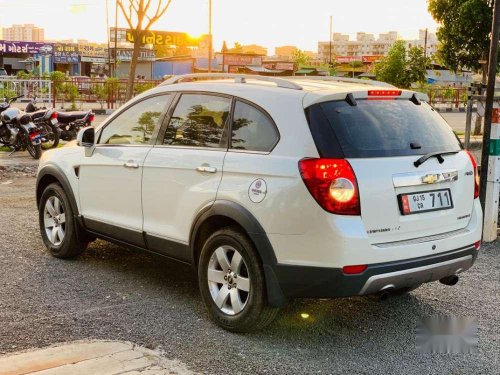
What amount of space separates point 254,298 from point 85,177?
7.38ft

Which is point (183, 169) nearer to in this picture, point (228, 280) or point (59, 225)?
point (228, 280)

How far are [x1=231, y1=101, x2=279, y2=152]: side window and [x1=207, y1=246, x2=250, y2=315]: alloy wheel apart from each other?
676 mm

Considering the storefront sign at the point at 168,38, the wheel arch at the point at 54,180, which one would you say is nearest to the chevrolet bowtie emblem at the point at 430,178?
the wheel arch at the point at 54,180

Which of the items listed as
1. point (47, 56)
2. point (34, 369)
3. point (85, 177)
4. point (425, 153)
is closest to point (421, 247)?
point (425, 153)

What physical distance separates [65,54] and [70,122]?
61433 mm

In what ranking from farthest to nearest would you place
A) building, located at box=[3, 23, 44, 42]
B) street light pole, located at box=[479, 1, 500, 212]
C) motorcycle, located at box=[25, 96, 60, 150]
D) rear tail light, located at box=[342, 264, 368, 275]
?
1. building, located at box=[3, 23, 44, 42]
2. motorcycle, located at box=[25, 96, 60, 150]
3. street light pole, located at box=[479, 1, 500, 212]
4. rear tail light, located at box=[342, 264, 368, 275]

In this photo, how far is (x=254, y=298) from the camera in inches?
169

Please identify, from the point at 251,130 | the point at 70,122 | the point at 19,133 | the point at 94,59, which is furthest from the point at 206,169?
the point at 94,59

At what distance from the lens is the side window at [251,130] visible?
14.3ft

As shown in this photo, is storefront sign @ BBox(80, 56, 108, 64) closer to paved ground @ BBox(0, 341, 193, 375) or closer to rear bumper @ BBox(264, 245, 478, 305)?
paved ground @ BBox(0, 341, 193, 375)

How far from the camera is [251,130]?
14.8ft

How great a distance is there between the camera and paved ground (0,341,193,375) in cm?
384

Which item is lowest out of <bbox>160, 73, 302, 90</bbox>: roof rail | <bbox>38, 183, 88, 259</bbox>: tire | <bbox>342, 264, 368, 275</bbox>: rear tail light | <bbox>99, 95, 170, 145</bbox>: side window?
<bbox>38, 183, 88, 259</bbox>: tire

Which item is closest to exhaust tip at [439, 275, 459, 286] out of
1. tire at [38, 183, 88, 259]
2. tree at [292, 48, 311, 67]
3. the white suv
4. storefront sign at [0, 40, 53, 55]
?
the white suv
